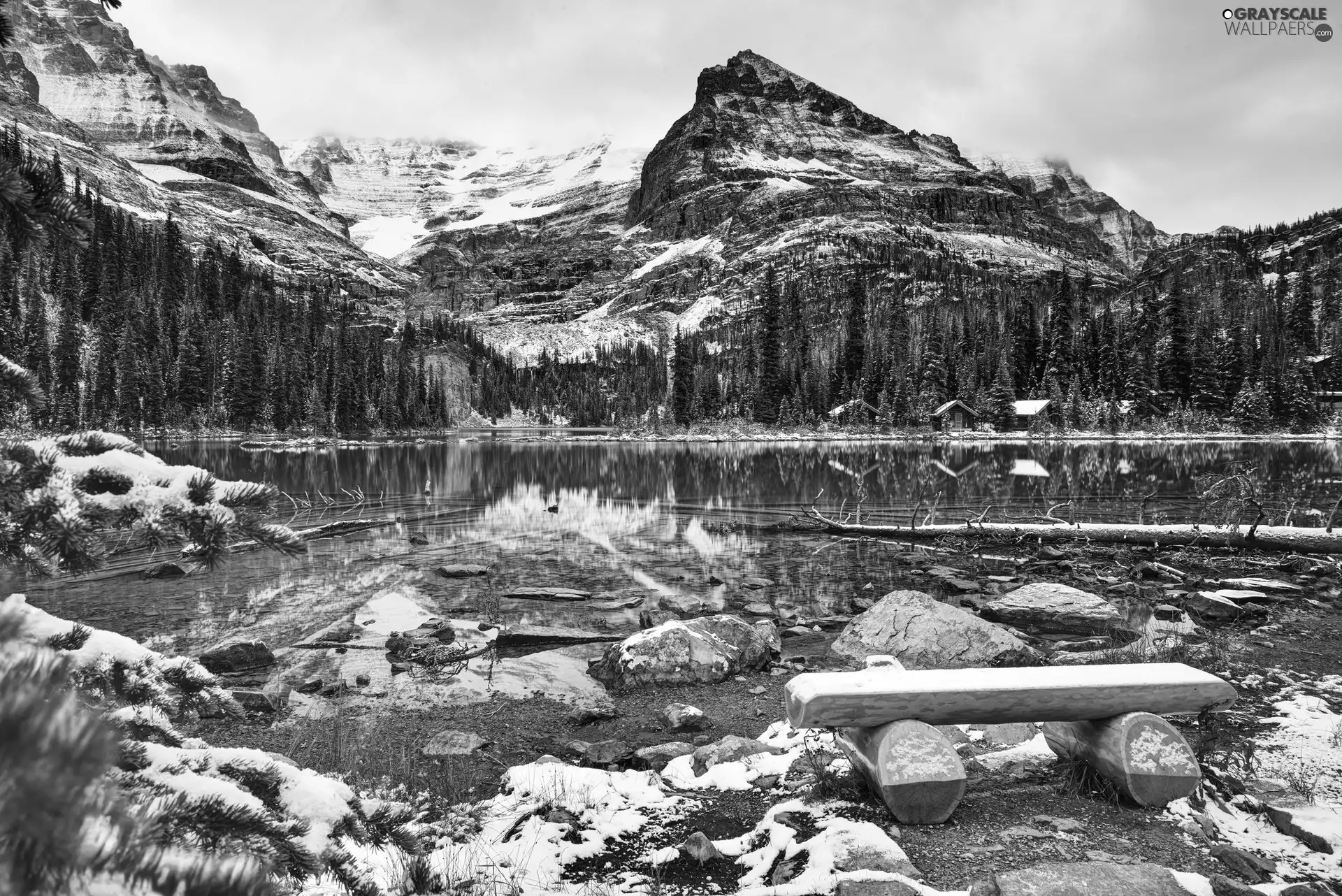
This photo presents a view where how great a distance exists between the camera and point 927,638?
955cm

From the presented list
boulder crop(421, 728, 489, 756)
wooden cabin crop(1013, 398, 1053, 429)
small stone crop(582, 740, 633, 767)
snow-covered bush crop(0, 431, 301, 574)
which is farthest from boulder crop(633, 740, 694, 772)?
wooden cabin crop(1013, 398, 1053, 429)

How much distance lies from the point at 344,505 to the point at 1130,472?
40824 millimetres

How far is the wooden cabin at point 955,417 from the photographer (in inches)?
3799

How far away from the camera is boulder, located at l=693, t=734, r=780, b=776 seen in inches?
239

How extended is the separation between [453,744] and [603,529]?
51.3 ft

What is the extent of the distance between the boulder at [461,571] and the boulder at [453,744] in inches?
349

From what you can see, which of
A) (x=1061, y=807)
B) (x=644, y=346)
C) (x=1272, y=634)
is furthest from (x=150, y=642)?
(x=644, y=346)

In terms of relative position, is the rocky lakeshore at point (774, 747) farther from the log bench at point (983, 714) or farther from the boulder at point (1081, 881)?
the log bench at point (983, 714)

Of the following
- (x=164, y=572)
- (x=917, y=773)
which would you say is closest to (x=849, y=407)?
(x=164, y=572)

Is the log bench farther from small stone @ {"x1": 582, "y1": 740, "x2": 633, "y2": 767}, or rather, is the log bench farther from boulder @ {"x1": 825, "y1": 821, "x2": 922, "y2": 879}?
small stone @ {"x1": 582, "y1": 740, "x2": 633, "y2": 767}

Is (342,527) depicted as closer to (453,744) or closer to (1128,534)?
(453,744)

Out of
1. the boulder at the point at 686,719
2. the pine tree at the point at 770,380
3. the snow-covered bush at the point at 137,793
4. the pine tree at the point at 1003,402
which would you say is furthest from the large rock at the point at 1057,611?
the pine tree at the point at 770,380

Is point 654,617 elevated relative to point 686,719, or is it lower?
lower

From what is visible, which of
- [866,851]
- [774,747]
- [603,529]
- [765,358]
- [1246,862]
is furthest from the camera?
[765,358]
